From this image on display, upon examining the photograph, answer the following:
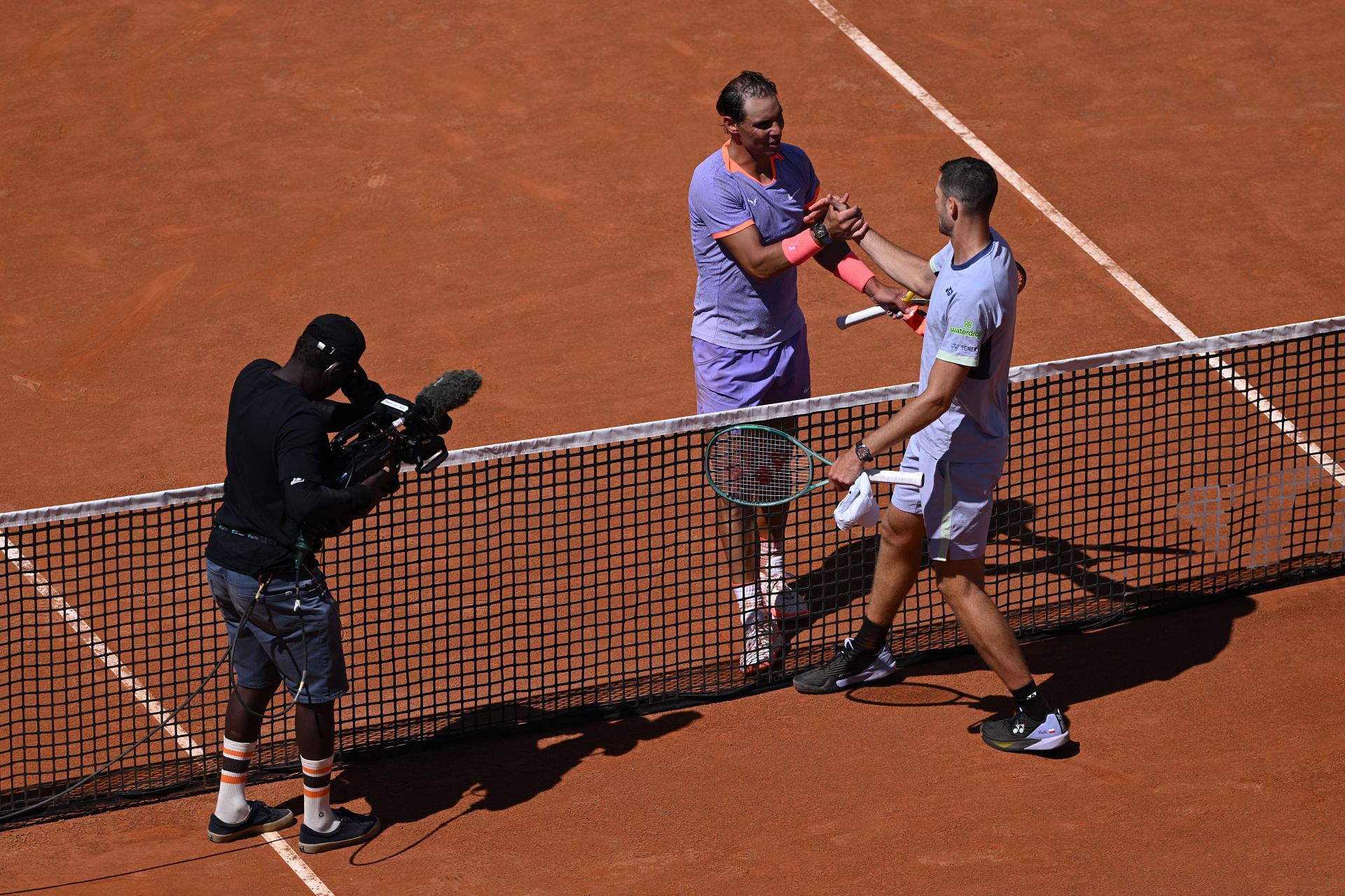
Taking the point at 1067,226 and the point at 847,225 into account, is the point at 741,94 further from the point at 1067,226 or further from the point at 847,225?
the point at 1067,226

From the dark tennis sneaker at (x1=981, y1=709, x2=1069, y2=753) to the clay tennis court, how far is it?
0.26 feet

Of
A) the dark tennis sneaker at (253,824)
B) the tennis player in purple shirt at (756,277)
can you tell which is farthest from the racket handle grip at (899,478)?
the dark tennis sneaker at (253,824)

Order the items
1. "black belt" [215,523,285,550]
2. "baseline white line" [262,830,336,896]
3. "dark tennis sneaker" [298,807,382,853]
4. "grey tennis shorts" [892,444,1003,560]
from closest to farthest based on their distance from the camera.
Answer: "black belt" [215,523,285,550] → "baseline white line" [262,830,336,896] → "dark tennis sneaker" [298,807,382,853] → "grey tennis shorts" [892,444,1003,560]

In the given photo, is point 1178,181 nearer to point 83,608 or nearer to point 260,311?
point 260,311

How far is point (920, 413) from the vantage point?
6.73 metres

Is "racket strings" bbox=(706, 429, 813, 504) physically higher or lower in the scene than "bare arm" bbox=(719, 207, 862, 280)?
lower

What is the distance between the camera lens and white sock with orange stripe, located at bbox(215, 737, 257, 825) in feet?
22.6

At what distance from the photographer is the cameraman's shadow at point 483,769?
23.9ft

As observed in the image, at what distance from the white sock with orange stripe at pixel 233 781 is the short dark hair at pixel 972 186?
11.9 ft

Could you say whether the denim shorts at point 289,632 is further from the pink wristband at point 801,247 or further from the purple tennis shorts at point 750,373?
the pink wristband at point 801,247

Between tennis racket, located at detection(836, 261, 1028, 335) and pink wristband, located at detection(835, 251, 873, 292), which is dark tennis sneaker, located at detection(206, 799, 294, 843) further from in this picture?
pink wristband, located at detection(835, 251, 873, 292)

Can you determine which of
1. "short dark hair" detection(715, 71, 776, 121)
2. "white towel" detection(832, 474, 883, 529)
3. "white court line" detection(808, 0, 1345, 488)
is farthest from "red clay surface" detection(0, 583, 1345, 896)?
"short dark hair" detection(715, 71, 776, 121)

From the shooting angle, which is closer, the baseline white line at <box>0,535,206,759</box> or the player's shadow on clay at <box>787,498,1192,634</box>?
the baseline white line at <box>0,535,206,759</box>

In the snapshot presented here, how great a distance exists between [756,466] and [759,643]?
0.98m
